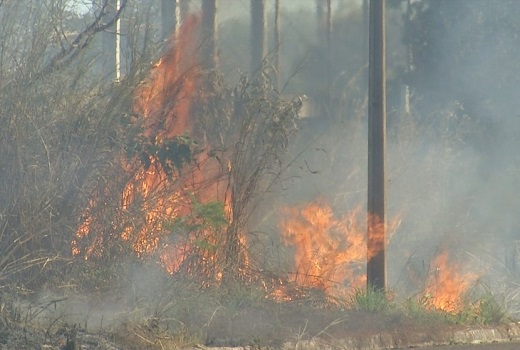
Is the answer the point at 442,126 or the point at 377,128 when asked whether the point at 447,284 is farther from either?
the point at 442,126

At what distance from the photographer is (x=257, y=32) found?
20.2m

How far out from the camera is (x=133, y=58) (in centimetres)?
1146

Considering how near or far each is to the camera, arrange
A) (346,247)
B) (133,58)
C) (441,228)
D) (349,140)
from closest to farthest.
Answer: (133,58) < (346,247) < (441,228) < (349,140)

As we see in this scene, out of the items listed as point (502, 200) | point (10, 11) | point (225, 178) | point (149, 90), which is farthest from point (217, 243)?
point (502, 200)

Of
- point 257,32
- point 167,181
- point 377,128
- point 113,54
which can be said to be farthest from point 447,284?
point 257,32

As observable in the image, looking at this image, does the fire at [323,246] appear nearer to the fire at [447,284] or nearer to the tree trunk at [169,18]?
the fire at [447,284]

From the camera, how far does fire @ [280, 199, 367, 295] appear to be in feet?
44.5

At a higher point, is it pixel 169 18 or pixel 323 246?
pixel 169 18

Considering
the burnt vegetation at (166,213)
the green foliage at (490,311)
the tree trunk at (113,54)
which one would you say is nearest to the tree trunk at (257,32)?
the burnt vegetation at (166,213)

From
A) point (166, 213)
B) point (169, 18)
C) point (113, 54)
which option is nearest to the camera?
point (166, 213)

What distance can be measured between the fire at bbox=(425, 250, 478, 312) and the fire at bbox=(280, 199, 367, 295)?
3.50 ft

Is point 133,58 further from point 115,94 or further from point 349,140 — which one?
point 349,140

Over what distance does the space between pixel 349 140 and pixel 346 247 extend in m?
8.53

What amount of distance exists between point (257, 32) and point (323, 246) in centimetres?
733
